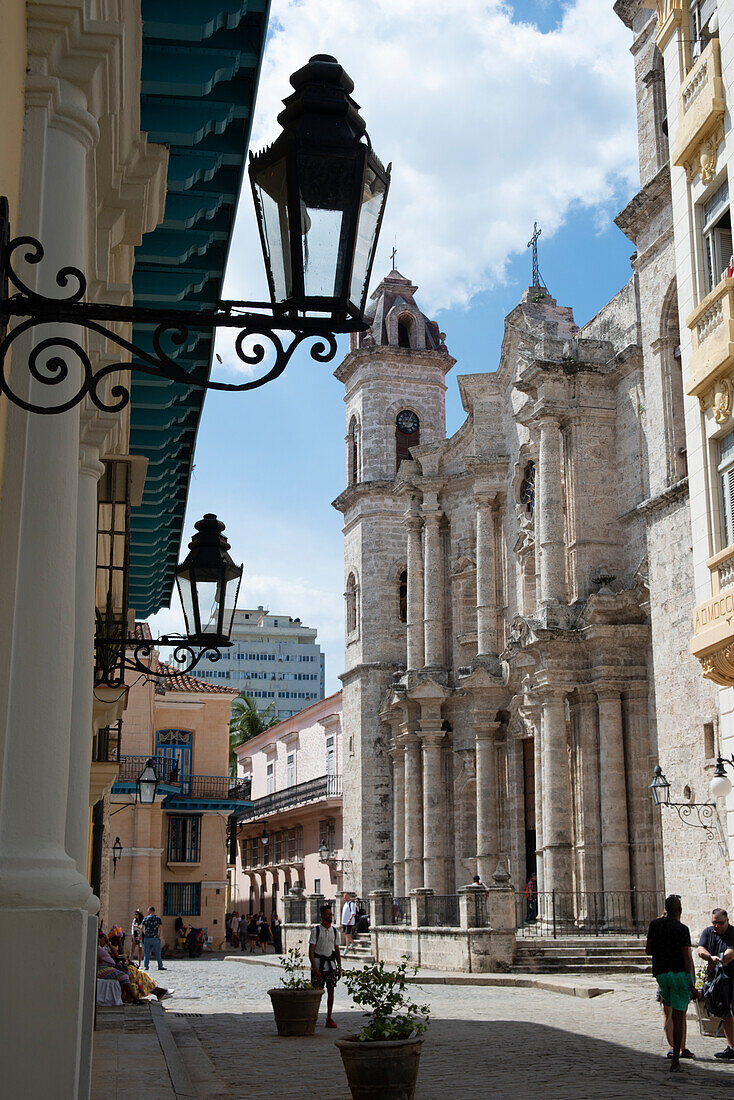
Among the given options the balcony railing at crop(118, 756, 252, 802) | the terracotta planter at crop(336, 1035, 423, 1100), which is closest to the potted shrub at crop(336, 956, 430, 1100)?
the terracotta planter at crop(336, 1035, 423, 1100)

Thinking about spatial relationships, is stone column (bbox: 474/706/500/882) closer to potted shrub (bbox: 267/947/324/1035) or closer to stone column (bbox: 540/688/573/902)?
stone column (bbox: 540/688/573/902)

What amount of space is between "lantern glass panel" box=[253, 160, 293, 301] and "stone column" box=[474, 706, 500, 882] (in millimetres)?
27737

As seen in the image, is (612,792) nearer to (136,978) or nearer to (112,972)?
(136,978)

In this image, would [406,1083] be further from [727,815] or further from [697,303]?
[697,303]

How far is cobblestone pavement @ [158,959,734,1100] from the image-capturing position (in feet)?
33.2

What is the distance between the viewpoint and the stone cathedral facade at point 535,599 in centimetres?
2081

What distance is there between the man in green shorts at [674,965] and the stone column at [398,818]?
23.5 meters

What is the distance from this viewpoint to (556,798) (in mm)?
26469

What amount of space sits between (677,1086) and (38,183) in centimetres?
881

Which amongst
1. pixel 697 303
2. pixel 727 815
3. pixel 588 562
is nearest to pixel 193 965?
pixel 588 562

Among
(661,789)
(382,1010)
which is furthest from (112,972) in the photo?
(382,1010)

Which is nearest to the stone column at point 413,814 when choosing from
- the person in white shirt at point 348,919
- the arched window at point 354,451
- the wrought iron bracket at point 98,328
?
the person in white shirt at point 348,919

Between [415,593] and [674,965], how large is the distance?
81.2 feet

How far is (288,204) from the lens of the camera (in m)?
3.96
